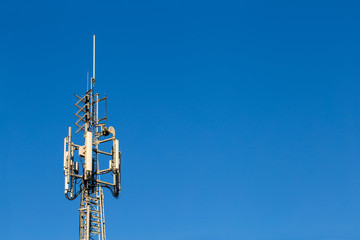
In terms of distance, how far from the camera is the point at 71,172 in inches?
3076

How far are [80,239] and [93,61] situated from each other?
1686cm

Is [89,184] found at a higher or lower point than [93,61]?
lower

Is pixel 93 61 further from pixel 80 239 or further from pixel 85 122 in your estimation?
pixel 80 239

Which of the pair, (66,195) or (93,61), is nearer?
(66,195)

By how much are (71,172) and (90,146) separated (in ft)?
8.97

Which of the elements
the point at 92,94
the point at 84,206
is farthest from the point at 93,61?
the point at 84,206

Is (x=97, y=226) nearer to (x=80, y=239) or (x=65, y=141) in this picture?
(x=80, y=239)

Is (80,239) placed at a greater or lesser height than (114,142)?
lesser

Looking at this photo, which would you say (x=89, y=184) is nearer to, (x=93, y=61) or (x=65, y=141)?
(x=65, y=141)

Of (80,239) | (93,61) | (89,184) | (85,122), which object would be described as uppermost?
(93,61)

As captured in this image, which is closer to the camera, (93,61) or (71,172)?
(71,172)

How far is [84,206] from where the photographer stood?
77625 mm

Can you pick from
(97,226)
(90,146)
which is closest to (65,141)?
(90,146)

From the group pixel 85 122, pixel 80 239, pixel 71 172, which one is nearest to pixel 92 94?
pixel 85 122
